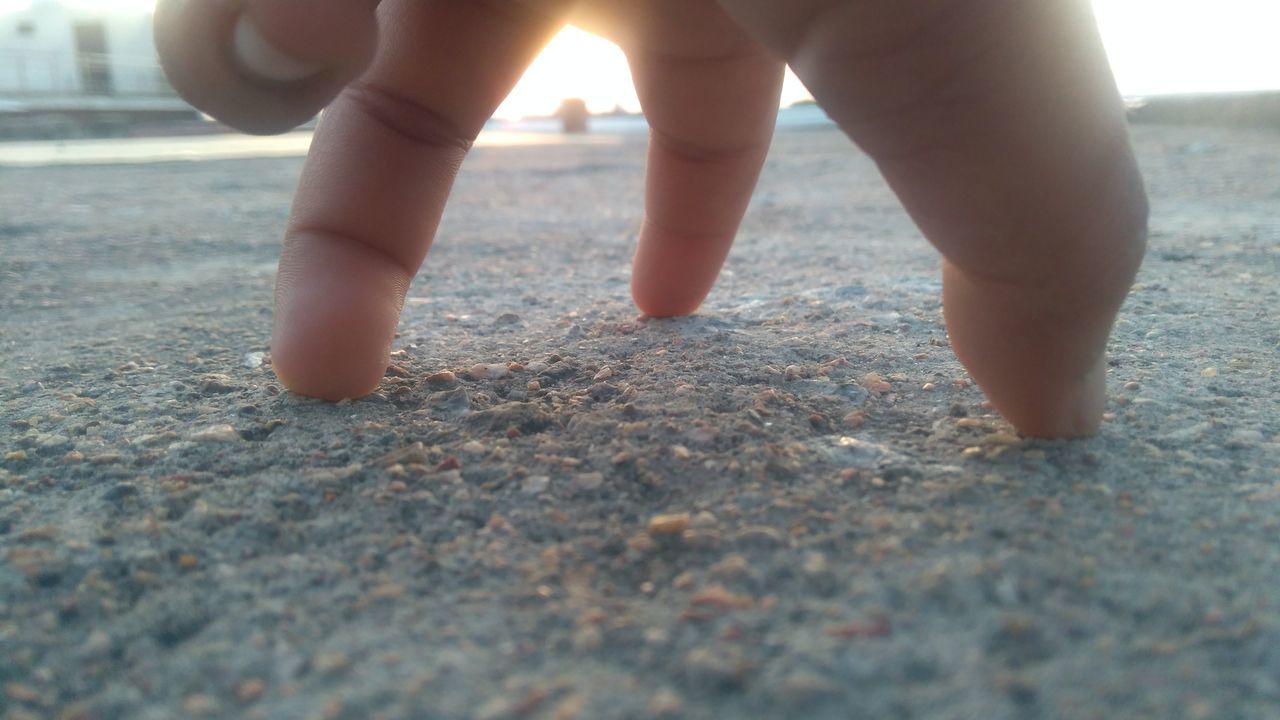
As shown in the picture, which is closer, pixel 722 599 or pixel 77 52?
pixel 722 599

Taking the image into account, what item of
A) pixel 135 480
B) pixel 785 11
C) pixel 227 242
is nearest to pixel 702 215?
pixel 785 11

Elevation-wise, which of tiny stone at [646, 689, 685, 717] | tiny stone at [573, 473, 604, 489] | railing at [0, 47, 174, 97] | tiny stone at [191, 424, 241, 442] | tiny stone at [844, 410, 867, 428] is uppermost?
railing at [0, 47, 174, 97]

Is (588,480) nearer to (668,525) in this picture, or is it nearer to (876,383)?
(668,525)

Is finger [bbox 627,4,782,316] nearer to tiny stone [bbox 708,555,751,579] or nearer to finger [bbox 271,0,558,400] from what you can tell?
finger [bbox 271,0,558,400]

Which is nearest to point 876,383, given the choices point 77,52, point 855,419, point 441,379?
point 855,419


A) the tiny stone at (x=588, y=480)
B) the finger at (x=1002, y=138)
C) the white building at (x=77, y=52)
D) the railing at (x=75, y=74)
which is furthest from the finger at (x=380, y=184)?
the white building at (x=77, y=52)

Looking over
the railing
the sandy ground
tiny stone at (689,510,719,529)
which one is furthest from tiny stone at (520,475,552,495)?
the railing
